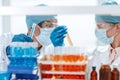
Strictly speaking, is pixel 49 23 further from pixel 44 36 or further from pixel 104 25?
pixel 104 25

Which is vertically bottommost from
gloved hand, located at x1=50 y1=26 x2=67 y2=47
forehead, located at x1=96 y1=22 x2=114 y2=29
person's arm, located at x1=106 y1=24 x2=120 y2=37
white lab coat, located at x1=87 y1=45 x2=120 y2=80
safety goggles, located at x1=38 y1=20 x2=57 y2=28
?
white lab coat, located at x1=87 y1=45 x2=120 y2=80

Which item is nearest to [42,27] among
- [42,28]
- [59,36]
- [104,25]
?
[42,28]

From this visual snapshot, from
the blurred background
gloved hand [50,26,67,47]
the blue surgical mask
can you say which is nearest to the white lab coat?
gloved hand [50,26,67,47]

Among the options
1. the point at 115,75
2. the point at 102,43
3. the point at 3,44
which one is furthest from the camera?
the point at 102,43

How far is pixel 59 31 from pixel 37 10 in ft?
0.69

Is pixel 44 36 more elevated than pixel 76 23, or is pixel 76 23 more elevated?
pixel 76 23

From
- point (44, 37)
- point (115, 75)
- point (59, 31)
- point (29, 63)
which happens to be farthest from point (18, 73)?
point (44, 37)

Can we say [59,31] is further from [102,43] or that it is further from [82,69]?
[102,43]

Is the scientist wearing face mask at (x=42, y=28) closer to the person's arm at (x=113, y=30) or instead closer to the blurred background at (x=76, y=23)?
the blurred background at (x=76, y=23)

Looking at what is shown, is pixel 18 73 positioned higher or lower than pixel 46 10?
lower

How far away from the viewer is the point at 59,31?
60.7 inches

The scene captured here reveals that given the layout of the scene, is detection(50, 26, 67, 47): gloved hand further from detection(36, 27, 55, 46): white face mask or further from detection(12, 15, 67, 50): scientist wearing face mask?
detection(36, 27, 55, 46): white face mask

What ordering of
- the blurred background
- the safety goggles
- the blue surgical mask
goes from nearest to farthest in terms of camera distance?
1. the blue surgical mask
2. the safety goggles
3. the blurred background

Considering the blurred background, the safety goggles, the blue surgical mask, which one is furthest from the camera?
the blurred background
